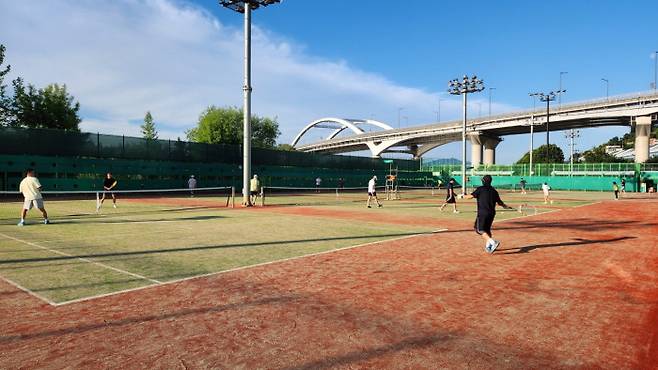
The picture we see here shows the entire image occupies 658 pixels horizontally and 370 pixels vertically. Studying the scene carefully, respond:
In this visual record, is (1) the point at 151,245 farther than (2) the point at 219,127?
No

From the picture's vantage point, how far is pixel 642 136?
6844cm

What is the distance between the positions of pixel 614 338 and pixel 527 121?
3278 inches

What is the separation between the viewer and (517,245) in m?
10.6

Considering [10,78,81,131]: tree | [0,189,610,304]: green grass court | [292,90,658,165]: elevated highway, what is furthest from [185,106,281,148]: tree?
[0,189,610,304]: green grass court

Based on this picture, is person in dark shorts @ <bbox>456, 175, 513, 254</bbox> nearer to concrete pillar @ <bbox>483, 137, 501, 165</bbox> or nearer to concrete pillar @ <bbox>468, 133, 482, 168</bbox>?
concrete pillar @ <bbox>468, 133, 482, 168</bbox>

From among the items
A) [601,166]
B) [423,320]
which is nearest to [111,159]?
[423,320]

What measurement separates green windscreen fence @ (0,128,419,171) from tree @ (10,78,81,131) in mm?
18056

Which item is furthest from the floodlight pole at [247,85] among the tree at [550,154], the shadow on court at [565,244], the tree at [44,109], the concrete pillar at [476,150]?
the tree at [550,154]

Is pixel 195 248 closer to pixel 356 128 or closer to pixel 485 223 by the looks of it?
pixel 485 223

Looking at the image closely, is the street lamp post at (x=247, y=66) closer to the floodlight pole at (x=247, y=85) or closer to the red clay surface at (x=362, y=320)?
the floodlight pole at (x=247, y=85)

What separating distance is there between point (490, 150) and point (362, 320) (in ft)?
327

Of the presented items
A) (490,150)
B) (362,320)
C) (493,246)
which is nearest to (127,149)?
(493,246)

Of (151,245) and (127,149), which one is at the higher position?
(127,149)

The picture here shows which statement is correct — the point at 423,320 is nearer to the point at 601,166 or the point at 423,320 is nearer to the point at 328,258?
the point at 328,258
